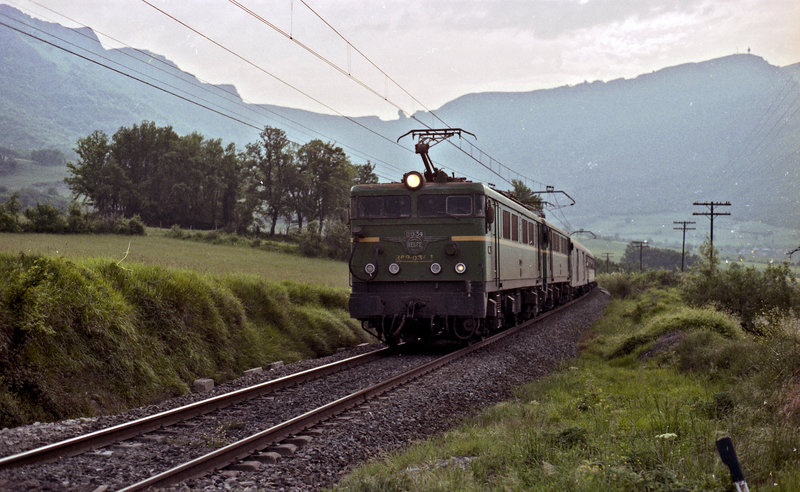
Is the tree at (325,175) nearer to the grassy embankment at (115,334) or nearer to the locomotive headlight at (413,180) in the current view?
the grassy embankment at (115,334)

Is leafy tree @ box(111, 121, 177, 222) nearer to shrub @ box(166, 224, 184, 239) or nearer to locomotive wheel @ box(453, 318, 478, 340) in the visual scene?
shrub @ box(166, 224, 184, 239)

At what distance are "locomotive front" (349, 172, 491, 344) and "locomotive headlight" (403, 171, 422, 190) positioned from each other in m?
0.02

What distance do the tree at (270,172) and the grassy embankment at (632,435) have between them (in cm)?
6648

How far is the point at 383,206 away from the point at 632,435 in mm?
8700

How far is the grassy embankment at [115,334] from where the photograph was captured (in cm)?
799

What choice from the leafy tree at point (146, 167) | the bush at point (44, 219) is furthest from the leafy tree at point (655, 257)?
the bush at point (44, 219)

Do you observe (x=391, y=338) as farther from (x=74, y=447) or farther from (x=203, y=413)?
(x=74, y=447)

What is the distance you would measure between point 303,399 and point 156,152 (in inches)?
3002

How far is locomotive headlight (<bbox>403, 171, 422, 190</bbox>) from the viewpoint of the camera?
13.8m

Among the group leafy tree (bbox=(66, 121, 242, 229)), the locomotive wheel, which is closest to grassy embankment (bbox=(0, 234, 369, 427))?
the locomotive wheel

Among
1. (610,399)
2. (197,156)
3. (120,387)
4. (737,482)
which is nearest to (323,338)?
(120,387)

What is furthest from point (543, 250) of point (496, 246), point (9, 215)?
point (9, 215)

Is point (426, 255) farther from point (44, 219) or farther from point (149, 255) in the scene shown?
point (44, 219)

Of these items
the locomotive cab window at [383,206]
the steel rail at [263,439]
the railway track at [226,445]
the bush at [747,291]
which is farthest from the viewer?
the bush at [747,291]
